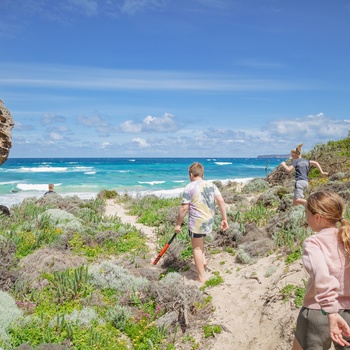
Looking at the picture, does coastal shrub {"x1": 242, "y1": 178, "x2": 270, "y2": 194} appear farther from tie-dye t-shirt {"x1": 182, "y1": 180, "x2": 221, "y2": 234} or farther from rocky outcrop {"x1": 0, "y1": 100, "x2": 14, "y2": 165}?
tie-dye t-shirt {"x1": 182, "y1": 180, "x2": 221, "y2": 234}

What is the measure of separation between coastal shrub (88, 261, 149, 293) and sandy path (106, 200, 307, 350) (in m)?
1.34

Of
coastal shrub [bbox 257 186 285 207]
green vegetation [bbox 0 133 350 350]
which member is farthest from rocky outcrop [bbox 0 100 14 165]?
coastal shrub [bbox 257 186 285 207]

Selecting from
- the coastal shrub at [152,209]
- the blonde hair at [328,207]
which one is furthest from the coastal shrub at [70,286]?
the coastal shrub at [152,209]

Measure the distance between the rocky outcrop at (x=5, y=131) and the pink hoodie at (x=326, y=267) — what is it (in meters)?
10.9

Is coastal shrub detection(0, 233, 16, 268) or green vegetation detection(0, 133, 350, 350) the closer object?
green vegetation detection(0, 133, 350, 350)

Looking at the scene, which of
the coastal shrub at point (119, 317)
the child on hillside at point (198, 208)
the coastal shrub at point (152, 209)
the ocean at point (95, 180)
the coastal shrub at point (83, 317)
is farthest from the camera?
the ocean at point (95, 180)

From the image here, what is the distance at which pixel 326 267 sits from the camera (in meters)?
2.98

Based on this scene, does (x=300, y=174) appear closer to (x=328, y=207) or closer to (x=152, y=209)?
(x=152, y=209)

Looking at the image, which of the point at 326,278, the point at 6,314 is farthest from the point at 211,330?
the point at 326,278

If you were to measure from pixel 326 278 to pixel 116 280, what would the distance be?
491 centimetres

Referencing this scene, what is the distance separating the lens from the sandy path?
5355 millimetres

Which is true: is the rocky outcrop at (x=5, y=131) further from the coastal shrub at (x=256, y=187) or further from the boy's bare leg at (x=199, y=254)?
the coastal shrub at (x=256, y=187)

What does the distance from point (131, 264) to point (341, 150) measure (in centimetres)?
1650

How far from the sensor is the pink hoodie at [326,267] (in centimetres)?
296
